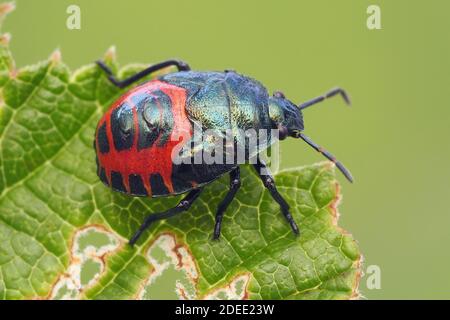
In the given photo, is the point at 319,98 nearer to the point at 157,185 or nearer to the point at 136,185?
the point at 157,185

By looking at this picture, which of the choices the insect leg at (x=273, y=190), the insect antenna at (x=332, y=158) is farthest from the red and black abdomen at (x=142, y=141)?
the insect antenna at (x=332, y=158)

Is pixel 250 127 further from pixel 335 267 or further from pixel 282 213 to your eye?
pixel 335 267

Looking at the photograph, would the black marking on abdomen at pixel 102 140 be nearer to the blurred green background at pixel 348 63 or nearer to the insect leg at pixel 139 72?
the insect leg at pixel 139 72

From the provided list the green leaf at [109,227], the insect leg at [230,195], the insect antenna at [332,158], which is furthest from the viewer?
the insect antenna at [332,158]

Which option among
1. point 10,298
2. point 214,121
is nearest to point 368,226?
point 214,121

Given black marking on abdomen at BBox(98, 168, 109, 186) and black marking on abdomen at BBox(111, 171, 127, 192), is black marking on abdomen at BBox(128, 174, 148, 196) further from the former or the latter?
black marking on abdomen at BBox(98, 168, 109, 186)
